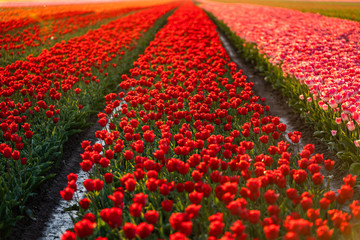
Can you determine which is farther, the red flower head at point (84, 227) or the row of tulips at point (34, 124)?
the row of tulips at point (34, 124)

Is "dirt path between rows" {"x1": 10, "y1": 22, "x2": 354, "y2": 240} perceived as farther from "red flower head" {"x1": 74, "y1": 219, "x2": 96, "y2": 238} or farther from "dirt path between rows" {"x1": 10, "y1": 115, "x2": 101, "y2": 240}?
"red flower head" {"x1": 74, "y1": 219, "x2": 96, "y2": 238}

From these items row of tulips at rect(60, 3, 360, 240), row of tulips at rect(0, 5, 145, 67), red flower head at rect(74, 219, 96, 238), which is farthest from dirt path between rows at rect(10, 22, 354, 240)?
row of tulips at rect(0, 5, 145, 67)

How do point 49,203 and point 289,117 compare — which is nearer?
point 49,203

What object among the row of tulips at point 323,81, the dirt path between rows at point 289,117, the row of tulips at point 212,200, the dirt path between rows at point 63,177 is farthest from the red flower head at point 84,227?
the row of tulips at point 323,81

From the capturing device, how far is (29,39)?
14203 mm

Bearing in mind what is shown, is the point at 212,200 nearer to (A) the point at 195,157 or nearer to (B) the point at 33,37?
(A) the point at 195,157

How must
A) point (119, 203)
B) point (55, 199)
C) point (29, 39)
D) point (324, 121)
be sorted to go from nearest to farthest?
point (119, 203) < point (55, 199) < point (324, 121) < point (29, 39)

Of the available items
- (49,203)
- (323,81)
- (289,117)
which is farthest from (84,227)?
(289,117)

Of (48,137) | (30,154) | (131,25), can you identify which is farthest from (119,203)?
(131,25)

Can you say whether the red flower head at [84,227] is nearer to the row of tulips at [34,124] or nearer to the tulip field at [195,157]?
the tulip field at [195,157]

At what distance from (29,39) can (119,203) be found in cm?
1270

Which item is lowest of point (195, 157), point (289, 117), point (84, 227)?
point (289, 117)

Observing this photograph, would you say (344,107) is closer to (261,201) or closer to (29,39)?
(261,201)

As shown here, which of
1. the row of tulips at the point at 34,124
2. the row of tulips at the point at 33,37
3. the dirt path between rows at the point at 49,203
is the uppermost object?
the row of tulips at the point at 33,37
